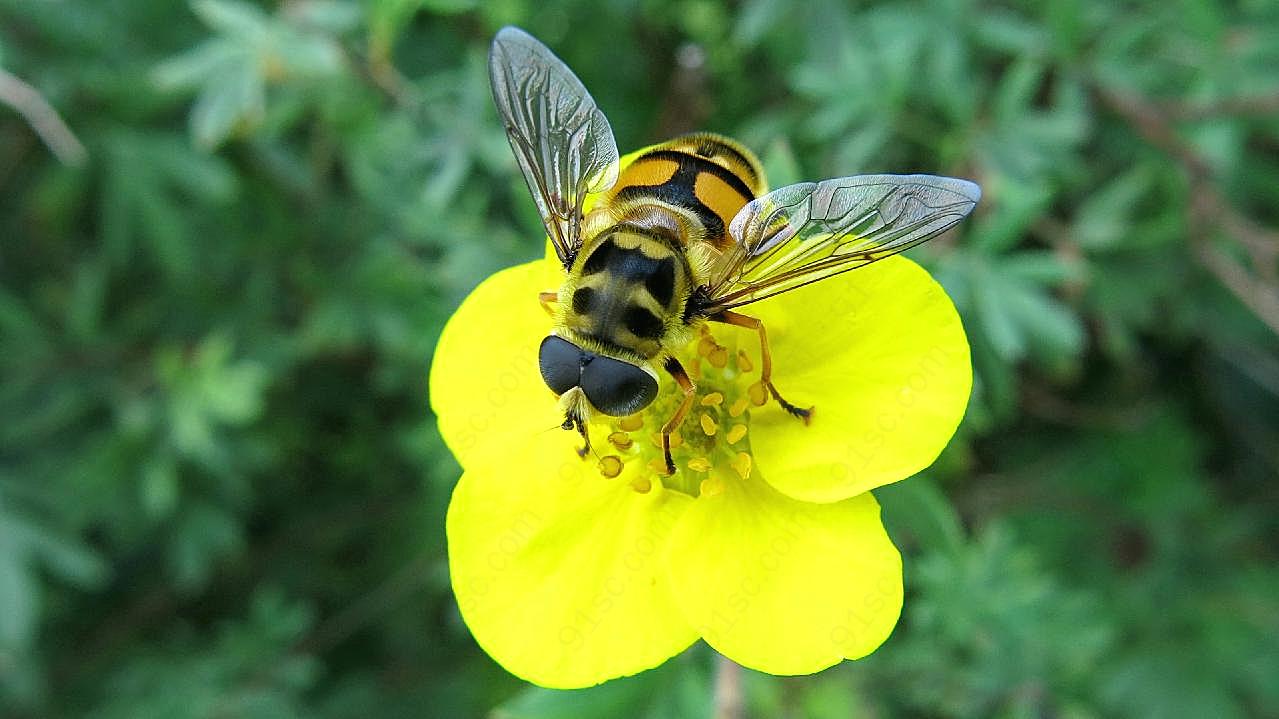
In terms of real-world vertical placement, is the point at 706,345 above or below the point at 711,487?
above

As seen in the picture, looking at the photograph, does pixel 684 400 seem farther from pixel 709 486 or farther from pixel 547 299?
pixel 547 299

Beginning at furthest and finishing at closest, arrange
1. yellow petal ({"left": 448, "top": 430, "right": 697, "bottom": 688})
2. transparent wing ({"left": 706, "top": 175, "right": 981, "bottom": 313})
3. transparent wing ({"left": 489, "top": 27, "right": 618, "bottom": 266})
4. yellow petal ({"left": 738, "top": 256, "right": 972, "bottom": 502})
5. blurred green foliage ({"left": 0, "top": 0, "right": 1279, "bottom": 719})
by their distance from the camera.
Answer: blurred green foliage ({"left": 0, "top": 0, "right": 1279, "bottom": 719})
transparent wing ({"left": 489, "top": 27, "right": 618, "bottom": 266})
yellow petal ({"left": 448, "top": 430, "right": 697, "bottom": 688})
yellow petal ({"left": 738, "top": 256, "right": 972, "bottom": 502})
transparent wing ({"left": 706, "top": 175, "right": 981, "bottom": 313})

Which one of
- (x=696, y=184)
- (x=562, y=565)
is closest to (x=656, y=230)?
(x=696, y=184)

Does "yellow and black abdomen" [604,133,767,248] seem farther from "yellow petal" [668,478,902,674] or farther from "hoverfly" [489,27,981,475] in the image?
"yellow petal" [668,478,902,674]

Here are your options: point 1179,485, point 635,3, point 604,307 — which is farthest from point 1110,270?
point 604,307

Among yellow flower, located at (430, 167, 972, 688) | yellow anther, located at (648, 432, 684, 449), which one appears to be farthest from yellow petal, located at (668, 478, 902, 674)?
yellow anther, located at (648, 432, 684, 449)

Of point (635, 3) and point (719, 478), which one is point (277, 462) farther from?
point (719, 478)

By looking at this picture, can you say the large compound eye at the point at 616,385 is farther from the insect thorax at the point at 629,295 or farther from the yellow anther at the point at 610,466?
the yellow anther at the point at 610,466
